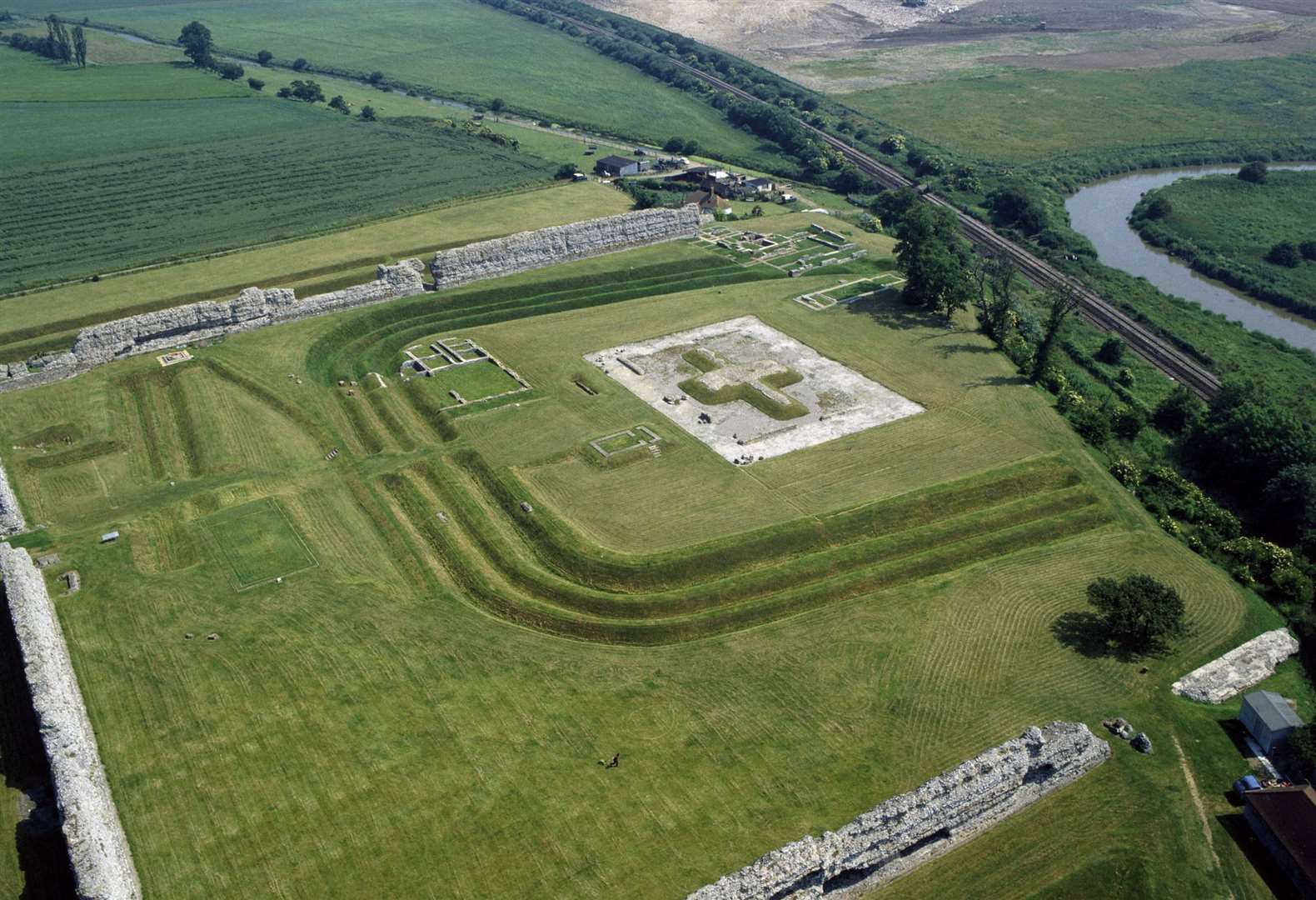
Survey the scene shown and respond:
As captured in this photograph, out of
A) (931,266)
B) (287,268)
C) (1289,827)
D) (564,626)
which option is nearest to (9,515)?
(564,626)

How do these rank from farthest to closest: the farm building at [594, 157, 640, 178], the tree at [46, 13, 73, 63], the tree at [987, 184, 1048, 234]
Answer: the tree at [46, 13, 73, 63] → the farm building at [594, 157, 640, 178] → the tree at [987, 184, 1048, 234]

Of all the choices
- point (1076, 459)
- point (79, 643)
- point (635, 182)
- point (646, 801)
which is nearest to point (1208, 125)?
point (635, 182)

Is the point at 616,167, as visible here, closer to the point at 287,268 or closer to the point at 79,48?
the point at 287,268

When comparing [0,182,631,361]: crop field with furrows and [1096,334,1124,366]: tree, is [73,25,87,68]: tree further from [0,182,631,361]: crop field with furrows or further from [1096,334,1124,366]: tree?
[1096,334,1124,366]: tree

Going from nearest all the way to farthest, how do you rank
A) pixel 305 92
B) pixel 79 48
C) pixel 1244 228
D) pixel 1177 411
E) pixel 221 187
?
1. pixel 1177 411
2. pixel 221 187
3. pixel 1244 228
4. pixel 305 92
5. pixel 79 48

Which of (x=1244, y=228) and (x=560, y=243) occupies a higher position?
(x=1244, y=228)

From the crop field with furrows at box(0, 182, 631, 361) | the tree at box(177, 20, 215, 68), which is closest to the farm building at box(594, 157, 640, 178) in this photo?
the crop field with furrows at box(0, 182, 631, 361)

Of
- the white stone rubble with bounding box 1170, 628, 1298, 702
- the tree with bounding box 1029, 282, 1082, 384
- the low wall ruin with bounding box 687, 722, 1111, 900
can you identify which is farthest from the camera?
the tree with bounding box 1029, 282, 1082, 384
